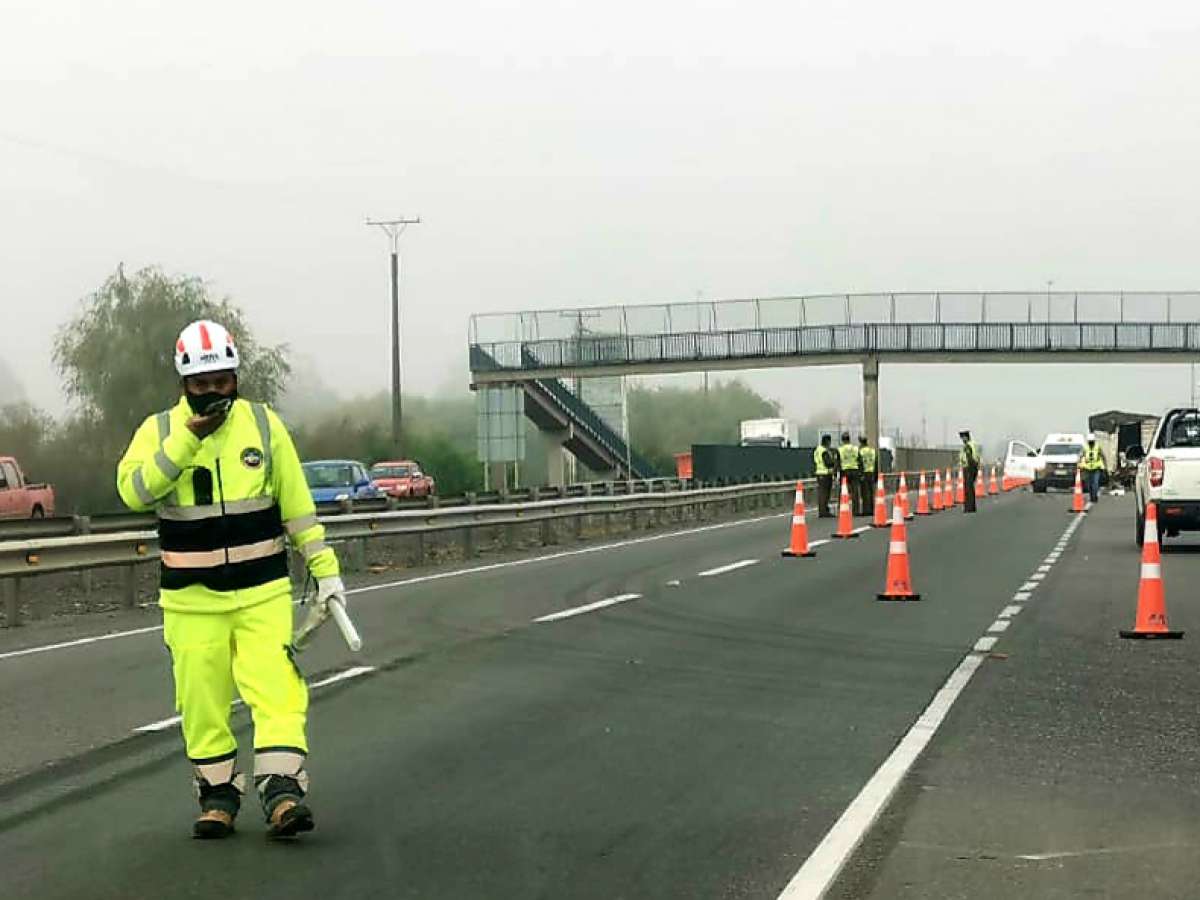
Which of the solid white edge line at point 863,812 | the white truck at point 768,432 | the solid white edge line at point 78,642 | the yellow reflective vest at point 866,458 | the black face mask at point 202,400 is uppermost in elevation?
the white truck at point 768,432

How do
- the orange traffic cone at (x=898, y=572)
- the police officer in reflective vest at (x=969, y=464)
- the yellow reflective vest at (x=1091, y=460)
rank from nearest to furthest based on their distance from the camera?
the orange traffic cone at (x=898, y=572) < the police officer in reflective vest at (x=969, y=464) < the yellow reflective vest at (x=1091, y=460)

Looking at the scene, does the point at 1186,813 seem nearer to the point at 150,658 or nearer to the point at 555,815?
the point at 555,815

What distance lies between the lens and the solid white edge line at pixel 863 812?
6316mm

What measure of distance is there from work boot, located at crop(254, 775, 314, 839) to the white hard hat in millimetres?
1479

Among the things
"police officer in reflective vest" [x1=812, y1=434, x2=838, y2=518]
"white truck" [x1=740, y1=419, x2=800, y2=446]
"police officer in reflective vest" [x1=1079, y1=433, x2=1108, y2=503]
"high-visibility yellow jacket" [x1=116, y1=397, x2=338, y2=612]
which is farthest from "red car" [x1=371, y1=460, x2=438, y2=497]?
"high-visibility yellow jacket" [x1=116, y1=397, x2=338, y2=612]

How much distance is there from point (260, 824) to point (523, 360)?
62.7 m

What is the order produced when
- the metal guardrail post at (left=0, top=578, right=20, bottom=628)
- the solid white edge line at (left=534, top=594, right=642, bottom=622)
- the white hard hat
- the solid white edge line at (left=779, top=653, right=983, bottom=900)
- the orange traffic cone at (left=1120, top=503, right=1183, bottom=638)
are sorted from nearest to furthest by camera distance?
the solid white edge line at (left=779, top=653, right=983, bottom=900) → the white hard hat → the orange traffic cone at (left=1120, top=503, right=1183, bottom=638) → the solid white edge line at (left=534, top=594, right=642, bottom=622) → the metal guardrail post at (left=0, top=578, right=20, bottom=628)

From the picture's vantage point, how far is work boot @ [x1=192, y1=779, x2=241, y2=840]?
6949mm

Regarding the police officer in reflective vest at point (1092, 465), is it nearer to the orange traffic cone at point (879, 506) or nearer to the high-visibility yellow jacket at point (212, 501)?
the orange traffic cone at point (879, 506)

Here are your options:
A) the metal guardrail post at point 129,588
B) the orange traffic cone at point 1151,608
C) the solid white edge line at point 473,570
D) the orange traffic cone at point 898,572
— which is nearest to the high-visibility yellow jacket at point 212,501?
the solid white edge line at point 473,570

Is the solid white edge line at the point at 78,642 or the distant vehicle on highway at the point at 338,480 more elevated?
the distant vehicle on highway at the point at 338,480

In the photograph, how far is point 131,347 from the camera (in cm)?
6197

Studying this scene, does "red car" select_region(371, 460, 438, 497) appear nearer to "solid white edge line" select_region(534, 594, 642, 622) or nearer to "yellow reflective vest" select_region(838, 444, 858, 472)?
"yellow reflective vest" select_region(838, 444, 858, 472)

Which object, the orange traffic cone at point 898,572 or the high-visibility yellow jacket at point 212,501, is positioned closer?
the high-visibility yellow jacket at point 212,501
